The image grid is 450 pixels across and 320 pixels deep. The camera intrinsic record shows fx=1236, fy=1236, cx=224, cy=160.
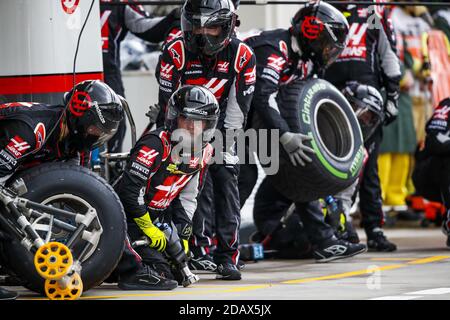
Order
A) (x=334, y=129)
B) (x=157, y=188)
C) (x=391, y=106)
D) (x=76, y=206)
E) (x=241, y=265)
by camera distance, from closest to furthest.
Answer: (x=76, y=206)
(x=157, y=188)
(x=241, y=265)
(x=334, y=129)
(x=391, y=106)

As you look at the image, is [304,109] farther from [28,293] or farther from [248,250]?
[28,293]

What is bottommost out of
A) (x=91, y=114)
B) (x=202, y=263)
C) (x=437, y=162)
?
(x=202, y=263)

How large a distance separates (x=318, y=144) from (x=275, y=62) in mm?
705

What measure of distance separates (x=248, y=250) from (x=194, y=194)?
5.09 ft

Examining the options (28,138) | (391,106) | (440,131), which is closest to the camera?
(28,138)

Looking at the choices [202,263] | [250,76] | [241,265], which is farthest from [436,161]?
[202,263]

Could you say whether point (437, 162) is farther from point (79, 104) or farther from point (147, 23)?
point (79, 104)

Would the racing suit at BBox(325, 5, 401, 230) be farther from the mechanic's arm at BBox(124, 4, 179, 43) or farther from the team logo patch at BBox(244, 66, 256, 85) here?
the team logo patch at BBox(244, 66, 256, 85)

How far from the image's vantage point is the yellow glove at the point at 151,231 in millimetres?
7605

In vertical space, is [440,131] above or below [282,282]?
above

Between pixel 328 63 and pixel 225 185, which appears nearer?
pixel 225 185

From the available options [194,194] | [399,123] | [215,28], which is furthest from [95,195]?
[399,123]

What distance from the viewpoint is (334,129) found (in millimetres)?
9906

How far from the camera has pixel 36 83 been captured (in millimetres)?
8391
